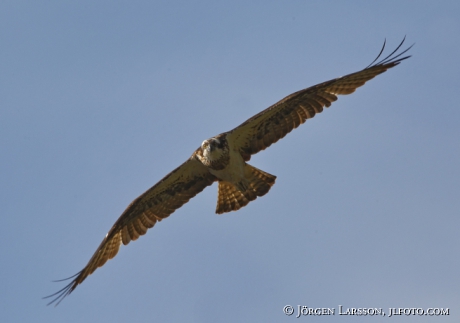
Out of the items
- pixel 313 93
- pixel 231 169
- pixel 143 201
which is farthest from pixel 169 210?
pixel 313 93

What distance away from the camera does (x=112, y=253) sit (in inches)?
661

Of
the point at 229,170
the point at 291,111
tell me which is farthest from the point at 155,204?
the point at 291,111

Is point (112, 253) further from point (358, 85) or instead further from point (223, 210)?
point (358, 85)

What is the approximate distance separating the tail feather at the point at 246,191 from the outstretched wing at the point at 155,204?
340mm

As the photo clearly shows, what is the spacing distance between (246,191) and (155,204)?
1.76 meters

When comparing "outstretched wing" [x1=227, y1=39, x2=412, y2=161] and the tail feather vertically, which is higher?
"outstretched wing" [x1=227, y1=39, x2=412, y2=161]

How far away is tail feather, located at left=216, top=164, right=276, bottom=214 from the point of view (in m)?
16.7

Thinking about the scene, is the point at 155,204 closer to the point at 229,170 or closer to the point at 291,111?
the point at 229,170

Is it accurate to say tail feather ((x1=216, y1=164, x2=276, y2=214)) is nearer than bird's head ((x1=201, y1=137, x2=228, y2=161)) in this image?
No

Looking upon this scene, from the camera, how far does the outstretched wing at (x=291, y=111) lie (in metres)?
15.9

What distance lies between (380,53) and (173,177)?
4397 mm

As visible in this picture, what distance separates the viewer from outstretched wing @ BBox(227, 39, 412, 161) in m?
15.9

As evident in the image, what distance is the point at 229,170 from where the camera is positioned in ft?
54.1

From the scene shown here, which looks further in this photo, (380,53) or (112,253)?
(112,253)
